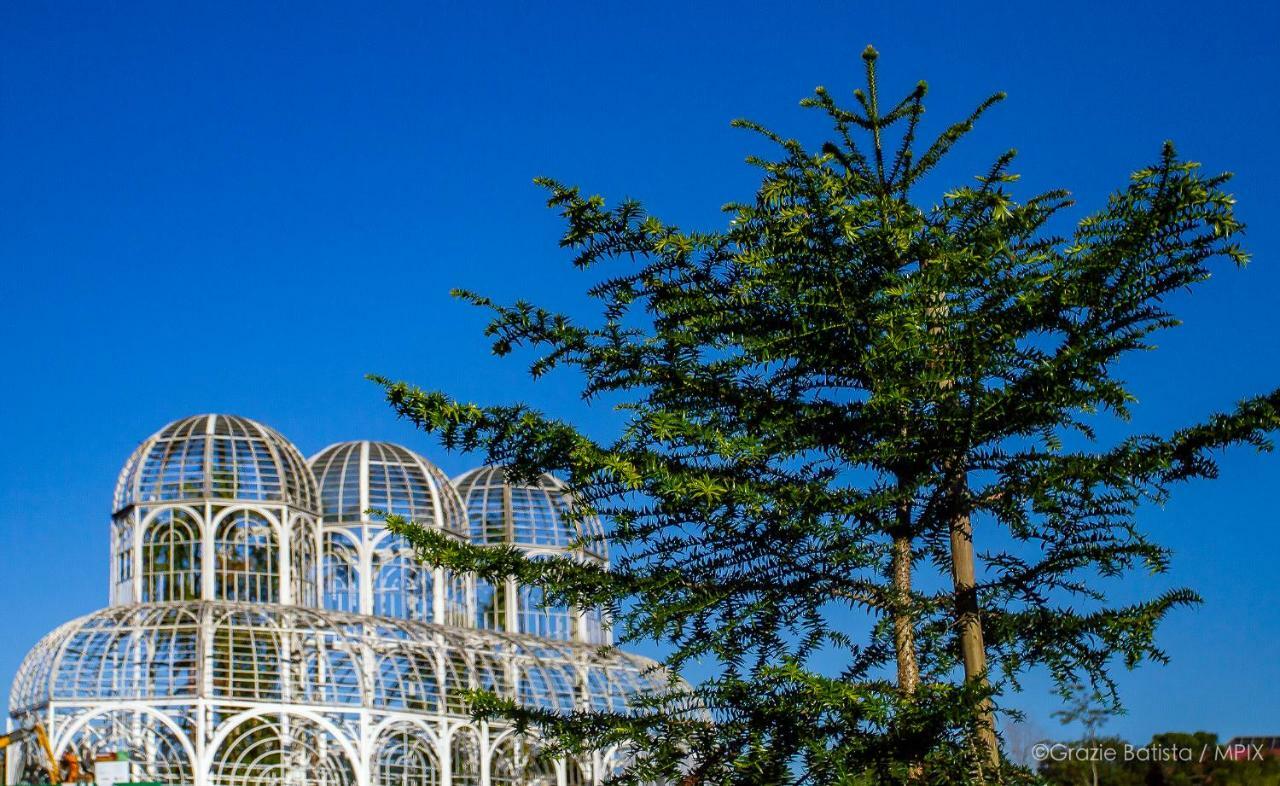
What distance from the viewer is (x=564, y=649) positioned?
42.1 metres

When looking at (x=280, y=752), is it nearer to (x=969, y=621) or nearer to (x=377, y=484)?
(x=377, y=484)

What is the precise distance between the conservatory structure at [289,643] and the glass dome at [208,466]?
41mm

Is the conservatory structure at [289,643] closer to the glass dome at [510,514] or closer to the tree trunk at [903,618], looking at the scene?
the glass dome at [510,514]

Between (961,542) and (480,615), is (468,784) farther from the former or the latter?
(961,542)

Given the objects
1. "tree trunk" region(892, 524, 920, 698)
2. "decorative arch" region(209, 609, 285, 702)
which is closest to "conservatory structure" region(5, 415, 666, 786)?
"decorative arch" region(209, 609, 285, 702)

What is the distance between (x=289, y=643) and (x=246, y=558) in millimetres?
3791

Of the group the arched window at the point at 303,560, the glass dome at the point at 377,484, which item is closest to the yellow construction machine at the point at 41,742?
the arched window at the point at 303,560

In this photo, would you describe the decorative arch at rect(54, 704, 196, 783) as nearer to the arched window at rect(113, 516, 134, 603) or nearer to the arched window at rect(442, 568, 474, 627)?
the arched window at rect(113, 516, 134, 603)

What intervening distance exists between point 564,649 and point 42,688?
42.4 feet

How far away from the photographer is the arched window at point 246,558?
37938 mm

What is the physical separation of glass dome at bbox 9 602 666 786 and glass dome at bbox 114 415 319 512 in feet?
11.2

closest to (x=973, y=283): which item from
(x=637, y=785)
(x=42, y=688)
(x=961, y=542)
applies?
(x=961, y=542)

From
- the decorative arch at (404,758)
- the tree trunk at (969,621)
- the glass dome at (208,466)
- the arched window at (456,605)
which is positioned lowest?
the tree trunk at (969,621)

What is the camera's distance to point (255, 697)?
111 feet
